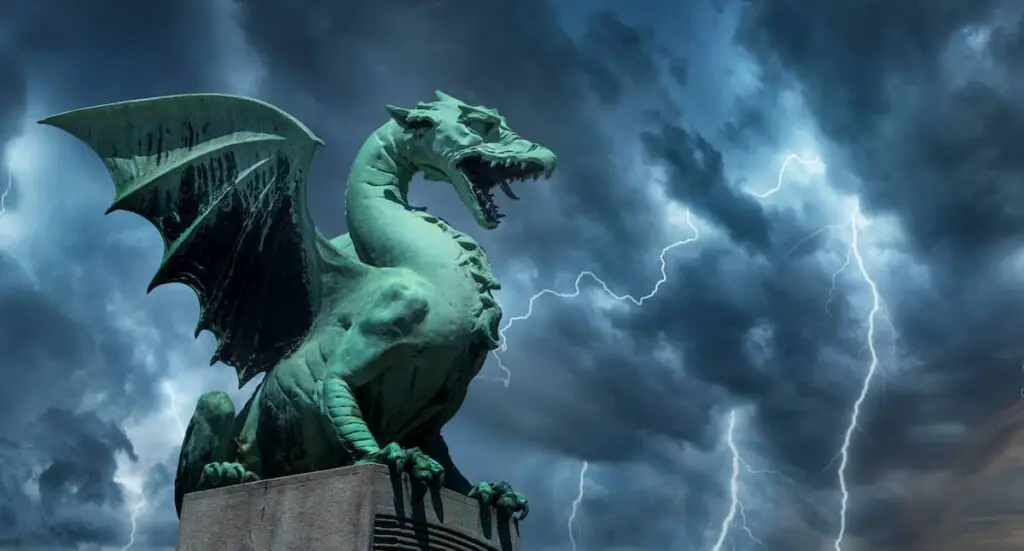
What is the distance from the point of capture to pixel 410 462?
703 cm

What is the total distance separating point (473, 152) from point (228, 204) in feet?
7.24

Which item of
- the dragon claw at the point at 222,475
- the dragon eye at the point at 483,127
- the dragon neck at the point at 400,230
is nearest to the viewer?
the dragon claw at the point at 222,475

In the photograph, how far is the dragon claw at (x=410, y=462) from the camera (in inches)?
272

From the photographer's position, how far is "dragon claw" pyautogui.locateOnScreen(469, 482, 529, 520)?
301 inches

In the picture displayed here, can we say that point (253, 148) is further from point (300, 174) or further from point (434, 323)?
point (434, 323)

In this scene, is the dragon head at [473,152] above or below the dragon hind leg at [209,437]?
above

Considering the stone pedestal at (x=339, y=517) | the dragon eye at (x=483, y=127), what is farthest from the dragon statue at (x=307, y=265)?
the stone pedestal at (x=339, y=517)

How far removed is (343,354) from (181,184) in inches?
94.6

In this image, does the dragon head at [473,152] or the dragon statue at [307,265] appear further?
the dragon head at [473,152]

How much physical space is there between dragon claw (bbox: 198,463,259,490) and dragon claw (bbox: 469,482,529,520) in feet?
5.94

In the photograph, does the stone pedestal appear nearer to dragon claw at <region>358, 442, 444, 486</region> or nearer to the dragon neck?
dragon claw at <region>358, 442, 444, 486</region>

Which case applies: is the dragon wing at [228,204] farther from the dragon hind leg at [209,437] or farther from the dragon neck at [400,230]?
the dragon hind leg at [209,437]

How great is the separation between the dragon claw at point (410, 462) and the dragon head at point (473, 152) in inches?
97.0

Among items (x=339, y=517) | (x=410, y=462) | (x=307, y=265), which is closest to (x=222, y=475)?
(x=339, y=517)
